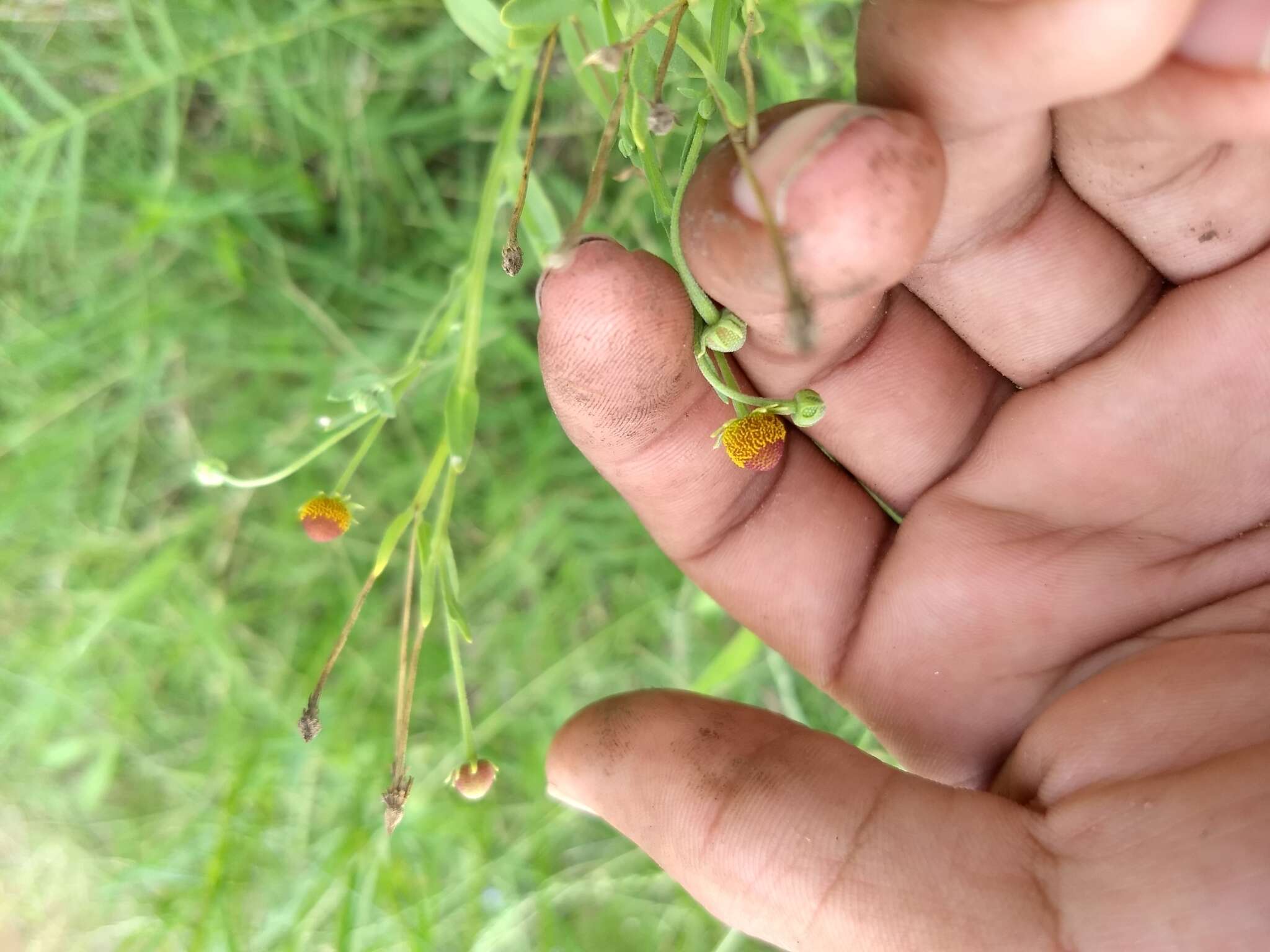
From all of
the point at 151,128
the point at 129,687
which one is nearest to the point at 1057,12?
the point at 151,128

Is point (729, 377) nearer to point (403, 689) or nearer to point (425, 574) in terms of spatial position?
point (425, 574)

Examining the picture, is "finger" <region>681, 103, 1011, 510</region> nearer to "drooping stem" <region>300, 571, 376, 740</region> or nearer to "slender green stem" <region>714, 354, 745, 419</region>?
"slender green stem" <region>714, 354, 745, 419</region>

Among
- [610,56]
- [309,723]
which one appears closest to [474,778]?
[309,723]

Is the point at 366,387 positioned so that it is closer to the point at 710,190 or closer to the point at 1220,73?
the point at 710,190

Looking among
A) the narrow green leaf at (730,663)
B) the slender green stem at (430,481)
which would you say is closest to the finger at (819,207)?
the slender green stem at (430,481)

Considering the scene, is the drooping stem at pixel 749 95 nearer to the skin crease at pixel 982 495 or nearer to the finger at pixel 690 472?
the skin crease at pixel 982 495
